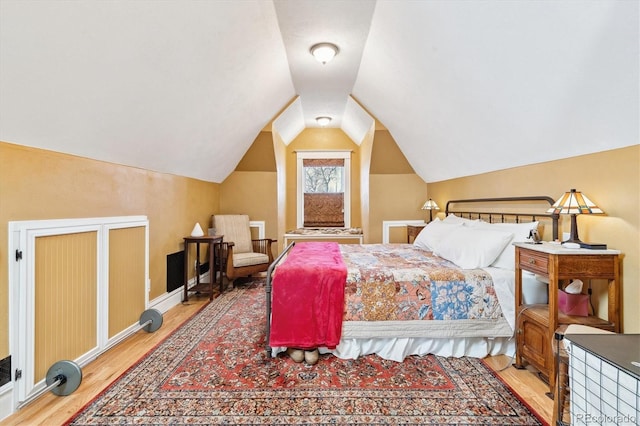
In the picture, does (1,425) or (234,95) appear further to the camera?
(234,95)

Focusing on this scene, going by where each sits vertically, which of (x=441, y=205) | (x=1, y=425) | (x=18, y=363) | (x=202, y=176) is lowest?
(x=1, y=425)

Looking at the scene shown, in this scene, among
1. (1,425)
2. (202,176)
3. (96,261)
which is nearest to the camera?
(1,425)

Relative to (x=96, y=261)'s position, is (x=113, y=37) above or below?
above

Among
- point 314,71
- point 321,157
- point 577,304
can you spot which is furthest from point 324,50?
point 321,157

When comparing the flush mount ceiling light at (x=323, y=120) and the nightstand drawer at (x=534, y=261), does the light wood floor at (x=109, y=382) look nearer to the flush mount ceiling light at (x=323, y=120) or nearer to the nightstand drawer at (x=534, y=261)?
the nightstand drawer at (x=534, y=261)

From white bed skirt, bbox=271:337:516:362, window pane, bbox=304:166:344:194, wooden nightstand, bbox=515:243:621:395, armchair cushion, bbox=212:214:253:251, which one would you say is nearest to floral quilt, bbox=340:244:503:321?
white bed skirt, bbox=271:337:516:362

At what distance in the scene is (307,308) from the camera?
87.3 inches

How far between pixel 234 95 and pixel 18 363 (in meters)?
2.79

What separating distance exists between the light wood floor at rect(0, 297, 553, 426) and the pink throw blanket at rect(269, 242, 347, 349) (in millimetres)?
1140

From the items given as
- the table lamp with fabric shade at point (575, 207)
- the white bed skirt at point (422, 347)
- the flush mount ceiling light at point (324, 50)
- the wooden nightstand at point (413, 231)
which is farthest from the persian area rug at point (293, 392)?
the flush mount ceiling light at point (324, 50)

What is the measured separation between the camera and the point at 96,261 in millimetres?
2229

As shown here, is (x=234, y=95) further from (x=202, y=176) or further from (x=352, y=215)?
(x=352, y=215)

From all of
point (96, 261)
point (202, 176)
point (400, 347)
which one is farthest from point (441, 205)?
point (96, 261)

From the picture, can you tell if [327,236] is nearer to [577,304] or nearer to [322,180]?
[322,180]
